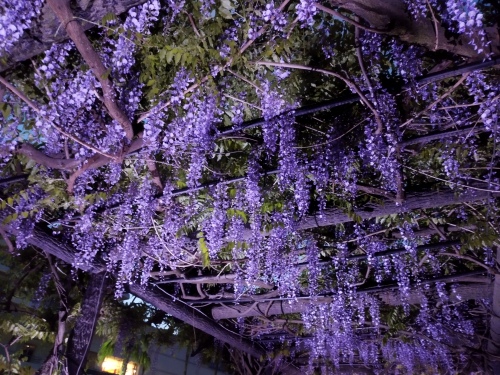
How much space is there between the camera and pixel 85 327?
3859 millimetres

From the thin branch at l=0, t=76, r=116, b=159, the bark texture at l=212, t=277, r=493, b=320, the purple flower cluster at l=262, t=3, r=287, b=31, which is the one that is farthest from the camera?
the bark texture at l=212, t=277, r=493, b=320

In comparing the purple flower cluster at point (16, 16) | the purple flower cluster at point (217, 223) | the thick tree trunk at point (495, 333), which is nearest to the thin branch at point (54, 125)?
the purple flower cluster at point (16, 16)

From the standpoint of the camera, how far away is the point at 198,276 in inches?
174

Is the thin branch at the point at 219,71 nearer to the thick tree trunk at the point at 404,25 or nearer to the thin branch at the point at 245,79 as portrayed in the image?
the thin branch at the point at 245,79

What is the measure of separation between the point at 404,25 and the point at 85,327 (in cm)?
343

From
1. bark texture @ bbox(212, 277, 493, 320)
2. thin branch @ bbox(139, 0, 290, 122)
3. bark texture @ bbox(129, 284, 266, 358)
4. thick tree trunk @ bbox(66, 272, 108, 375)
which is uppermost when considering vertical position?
thin branch @ bbox(139, 0, 290, 122)

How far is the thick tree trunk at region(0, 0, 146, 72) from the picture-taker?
192cm

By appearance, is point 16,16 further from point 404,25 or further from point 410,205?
point 410,205

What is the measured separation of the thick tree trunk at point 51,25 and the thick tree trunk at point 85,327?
2.34 meters

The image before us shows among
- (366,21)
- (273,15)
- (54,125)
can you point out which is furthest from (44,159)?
(366,21)

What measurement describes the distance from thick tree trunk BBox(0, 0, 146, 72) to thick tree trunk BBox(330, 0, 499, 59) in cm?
93

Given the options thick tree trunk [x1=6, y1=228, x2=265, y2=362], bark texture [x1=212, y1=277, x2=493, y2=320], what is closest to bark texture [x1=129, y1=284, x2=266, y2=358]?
thick tree trunk [x1=6, y1=228, x2=265, y2=362]

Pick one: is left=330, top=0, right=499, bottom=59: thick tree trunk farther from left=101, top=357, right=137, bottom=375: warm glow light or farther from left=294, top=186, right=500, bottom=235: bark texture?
left=101, top=357, right=137, bottom=375: warm glow light

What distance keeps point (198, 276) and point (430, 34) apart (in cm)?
321
